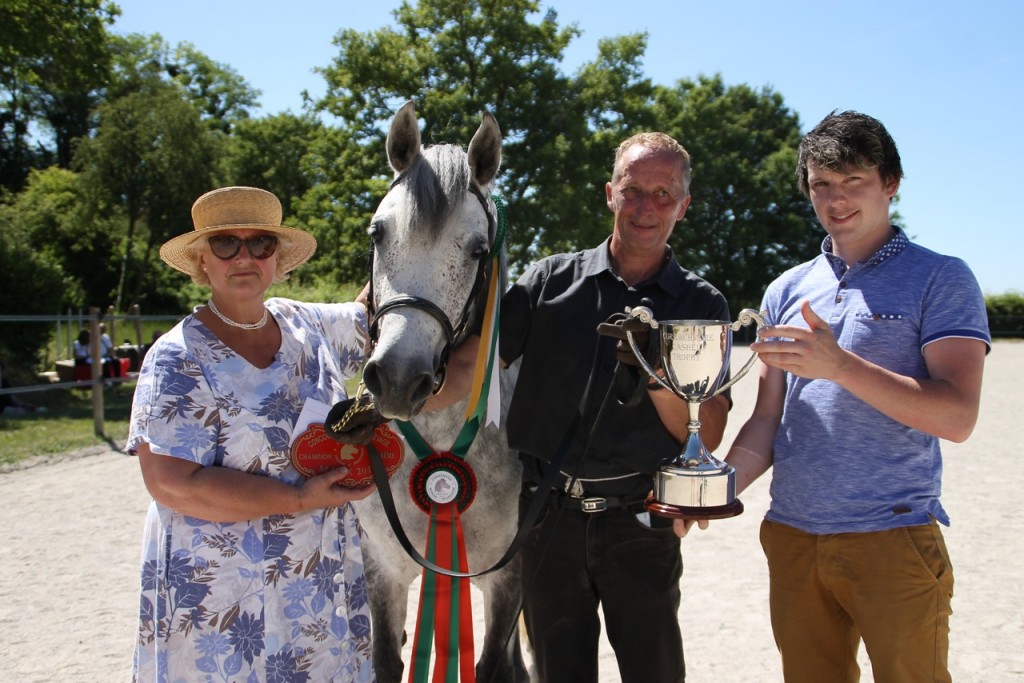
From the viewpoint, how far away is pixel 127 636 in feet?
14.5

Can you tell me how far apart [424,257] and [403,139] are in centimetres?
48

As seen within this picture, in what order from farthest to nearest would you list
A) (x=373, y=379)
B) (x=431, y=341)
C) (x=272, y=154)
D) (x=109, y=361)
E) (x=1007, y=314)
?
1. (x=1007, y=314)
2. (x=272, y=154)
3. (x=109, y=361)
4. (x=431, y=341)
5. (x=373, y=379)

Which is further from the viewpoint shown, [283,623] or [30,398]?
[30,398]

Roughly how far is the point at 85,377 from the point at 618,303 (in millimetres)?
14157

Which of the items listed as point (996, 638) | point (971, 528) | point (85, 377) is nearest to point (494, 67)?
point (85, 377)

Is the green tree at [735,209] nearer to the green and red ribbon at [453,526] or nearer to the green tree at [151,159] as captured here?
the green tree at [151,159]

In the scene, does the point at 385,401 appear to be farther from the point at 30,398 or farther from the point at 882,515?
the point at 30,398

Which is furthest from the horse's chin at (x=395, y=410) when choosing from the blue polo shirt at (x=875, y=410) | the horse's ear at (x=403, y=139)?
the blue polo shirt at (x=875, y=410)

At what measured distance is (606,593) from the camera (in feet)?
7.87

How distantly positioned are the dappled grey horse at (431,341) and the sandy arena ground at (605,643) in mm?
1532

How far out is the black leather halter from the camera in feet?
6.84

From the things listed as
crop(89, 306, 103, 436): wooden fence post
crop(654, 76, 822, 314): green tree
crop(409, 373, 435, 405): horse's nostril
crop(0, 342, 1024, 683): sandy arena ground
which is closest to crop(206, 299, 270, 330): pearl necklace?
crop(409, 373, 435, 405): horse's nostril

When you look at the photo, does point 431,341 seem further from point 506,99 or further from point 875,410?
point 506,99

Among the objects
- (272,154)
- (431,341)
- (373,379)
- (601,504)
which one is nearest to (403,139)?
(431,341)
